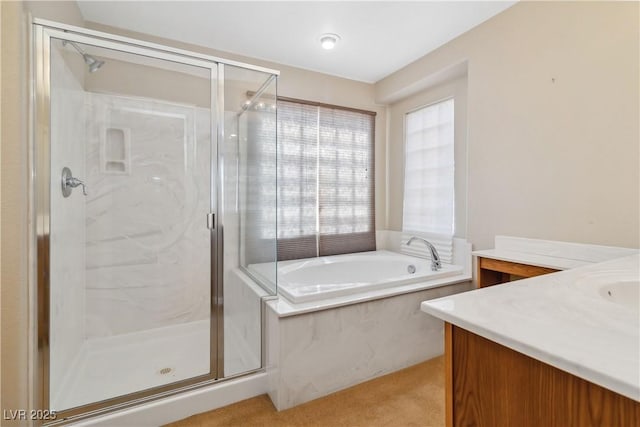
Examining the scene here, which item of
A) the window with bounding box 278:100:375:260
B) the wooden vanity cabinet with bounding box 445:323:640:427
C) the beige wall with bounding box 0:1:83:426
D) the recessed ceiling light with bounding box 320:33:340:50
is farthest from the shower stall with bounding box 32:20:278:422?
the wooden vanity cabinet with bounding box 445:323:640:427

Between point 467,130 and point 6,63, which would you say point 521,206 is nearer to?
point 467,130

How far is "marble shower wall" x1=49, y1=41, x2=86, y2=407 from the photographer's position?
58.5 inches

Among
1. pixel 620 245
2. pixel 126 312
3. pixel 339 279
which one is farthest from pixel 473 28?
pixel 126 312

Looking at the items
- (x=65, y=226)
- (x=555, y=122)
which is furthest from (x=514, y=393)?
(x=65, y=226)

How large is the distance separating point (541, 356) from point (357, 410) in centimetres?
135

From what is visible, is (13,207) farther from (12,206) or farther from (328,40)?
(328,40)

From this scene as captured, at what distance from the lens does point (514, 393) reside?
58 cm

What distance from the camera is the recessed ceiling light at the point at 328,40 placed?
2340 mm

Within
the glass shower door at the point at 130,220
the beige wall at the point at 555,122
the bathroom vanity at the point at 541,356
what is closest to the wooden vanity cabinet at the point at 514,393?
the bathroom vanity at the point at 541,356

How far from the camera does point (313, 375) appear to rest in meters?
1.63

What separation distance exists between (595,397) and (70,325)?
2.38 m

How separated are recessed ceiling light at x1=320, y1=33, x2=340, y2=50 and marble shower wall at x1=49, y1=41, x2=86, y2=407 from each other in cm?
168

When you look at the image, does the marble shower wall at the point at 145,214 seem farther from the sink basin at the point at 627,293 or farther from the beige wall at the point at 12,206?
the sink basin at the point at 627,293

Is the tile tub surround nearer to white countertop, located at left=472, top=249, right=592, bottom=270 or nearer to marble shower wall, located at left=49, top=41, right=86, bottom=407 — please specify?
white countertop, located at left=472, top=249, right=592, bottom=270
